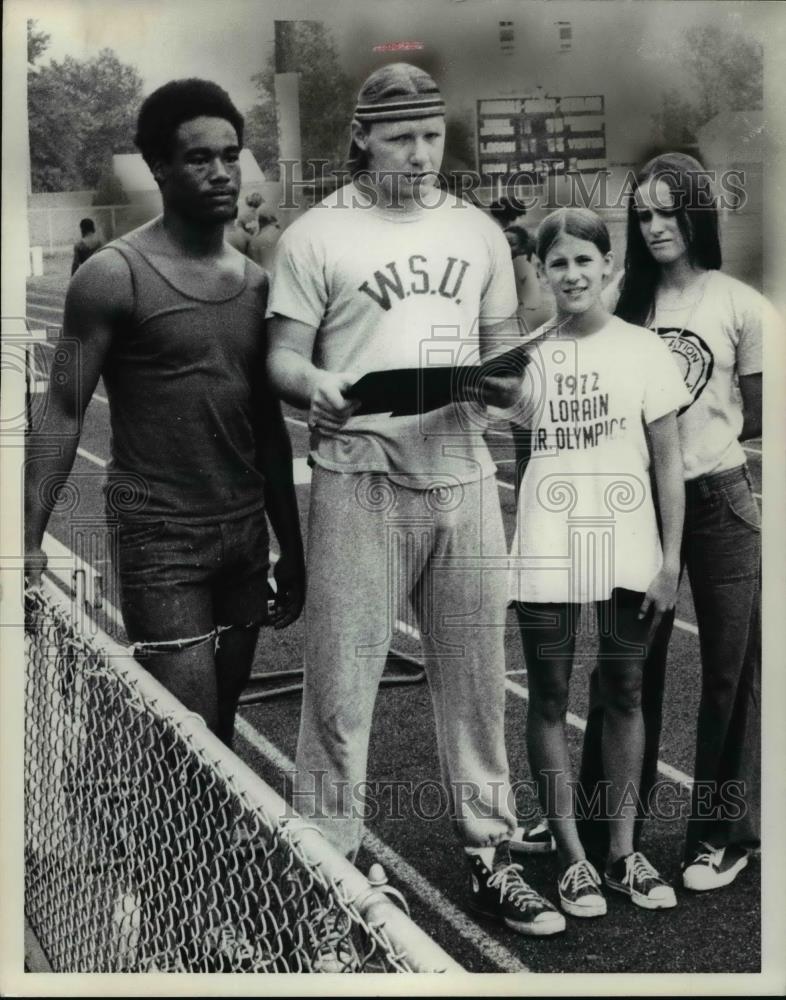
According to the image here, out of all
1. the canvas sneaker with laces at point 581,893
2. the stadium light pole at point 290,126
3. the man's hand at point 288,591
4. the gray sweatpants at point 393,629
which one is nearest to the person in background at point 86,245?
the stadium light pole at point 290,126

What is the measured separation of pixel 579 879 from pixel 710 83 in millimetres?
1955

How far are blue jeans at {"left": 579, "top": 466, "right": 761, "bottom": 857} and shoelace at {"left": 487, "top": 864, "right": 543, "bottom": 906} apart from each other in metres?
0.18

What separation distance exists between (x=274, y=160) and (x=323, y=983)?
1951mm

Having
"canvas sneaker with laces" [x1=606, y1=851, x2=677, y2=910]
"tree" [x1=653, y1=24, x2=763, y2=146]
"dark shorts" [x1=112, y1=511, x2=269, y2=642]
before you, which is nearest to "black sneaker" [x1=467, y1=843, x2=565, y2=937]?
"canvas sneaker with laces" [x1=606, y1=851, x2=677, y2=910]

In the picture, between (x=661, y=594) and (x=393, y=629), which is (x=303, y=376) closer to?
(x=393, y=629)

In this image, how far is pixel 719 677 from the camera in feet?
11.8

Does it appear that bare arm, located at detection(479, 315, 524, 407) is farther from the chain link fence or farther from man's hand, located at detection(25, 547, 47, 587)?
man's hand, located at detection(25, 547, 47, 587)

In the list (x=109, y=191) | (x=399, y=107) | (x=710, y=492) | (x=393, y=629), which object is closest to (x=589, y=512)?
(x=710, y=492)

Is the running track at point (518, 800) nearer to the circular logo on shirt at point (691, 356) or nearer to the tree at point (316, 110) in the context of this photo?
the circular logo on shirt at point (691, 356)

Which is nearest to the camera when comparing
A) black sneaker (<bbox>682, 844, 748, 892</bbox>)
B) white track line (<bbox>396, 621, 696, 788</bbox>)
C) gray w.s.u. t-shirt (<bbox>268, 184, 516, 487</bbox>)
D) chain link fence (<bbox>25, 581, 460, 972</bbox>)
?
chain link fence (<bbox>25, 581, 460, 972</bbox>)

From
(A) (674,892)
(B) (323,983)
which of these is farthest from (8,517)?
(A) (674,892)

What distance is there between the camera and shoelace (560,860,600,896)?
3504mm

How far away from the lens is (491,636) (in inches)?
136

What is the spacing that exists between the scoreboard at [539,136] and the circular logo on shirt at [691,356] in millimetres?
439
